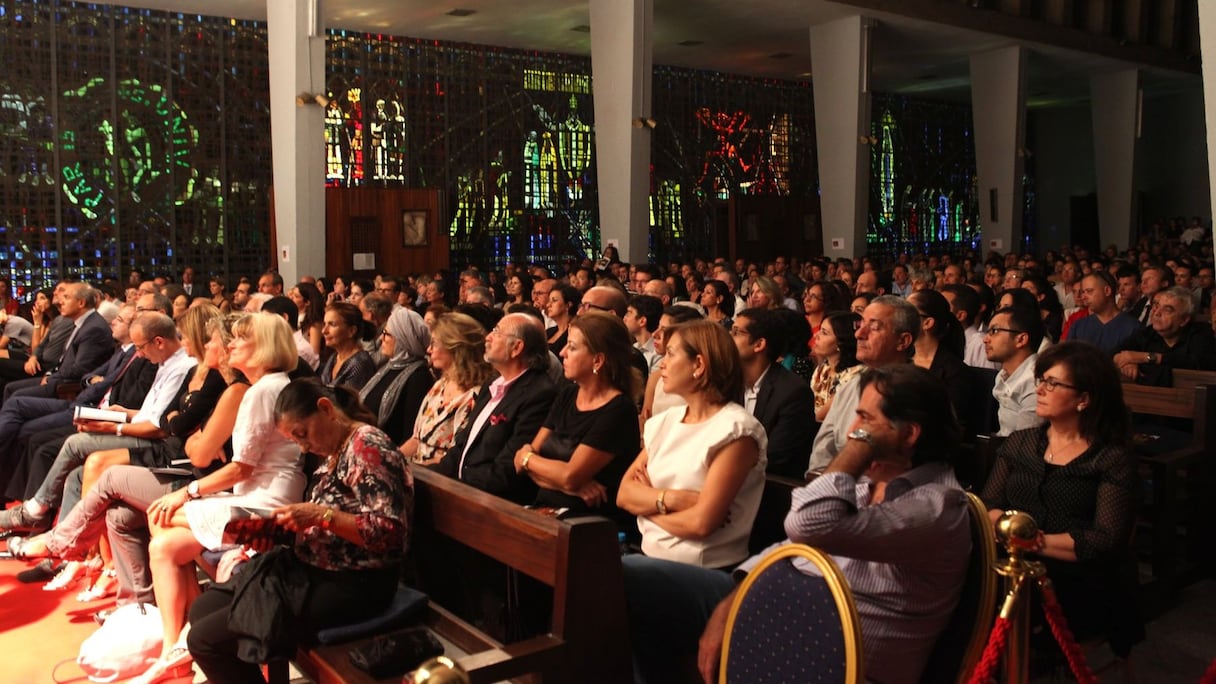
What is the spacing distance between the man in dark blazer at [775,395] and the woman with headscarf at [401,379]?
1.72 m

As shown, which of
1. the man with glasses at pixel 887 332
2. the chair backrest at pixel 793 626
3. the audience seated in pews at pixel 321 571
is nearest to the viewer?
the chair backrest at pixel 793 626

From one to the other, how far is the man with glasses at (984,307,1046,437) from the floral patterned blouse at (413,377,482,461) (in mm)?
2267

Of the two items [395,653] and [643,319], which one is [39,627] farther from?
[643,319]

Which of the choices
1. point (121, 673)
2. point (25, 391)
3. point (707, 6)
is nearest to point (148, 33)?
point (707, 6)

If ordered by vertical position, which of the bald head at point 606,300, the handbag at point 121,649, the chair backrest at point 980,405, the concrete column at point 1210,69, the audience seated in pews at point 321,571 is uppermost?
the concrete column at point 1210,69

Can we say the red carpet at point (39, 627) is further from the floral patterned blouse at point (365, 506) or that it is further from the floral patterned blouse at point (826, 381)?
the floral patterned blouse at point (826, 381)

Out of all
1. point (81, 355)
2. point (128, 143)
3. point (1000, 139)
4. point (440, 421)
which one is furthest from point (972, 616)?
point (1000, 139)

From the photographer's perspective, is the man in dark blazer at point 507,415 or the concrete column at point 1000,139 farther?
the concrete column at point 1000,139

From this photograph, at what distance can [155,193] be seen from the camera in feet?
50.3

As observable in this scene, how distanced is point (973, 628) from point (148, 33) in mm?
15188

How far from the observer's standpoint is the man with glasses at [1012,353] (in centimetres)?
467

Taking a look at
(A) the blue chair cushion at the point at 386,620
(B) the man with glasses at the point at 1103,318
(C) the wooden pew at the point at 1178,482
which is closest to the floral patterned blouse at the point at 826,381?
(C) the wooden pew at the point at 1178,482

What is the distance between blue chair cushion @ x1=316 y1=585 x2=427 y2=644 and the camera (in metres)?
3.25

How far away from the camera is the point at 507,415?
4312 mm
